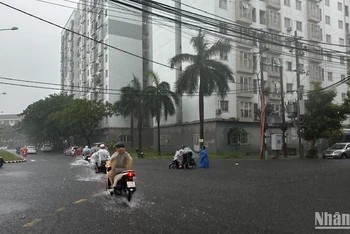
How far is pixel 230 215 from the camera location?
7.52 m

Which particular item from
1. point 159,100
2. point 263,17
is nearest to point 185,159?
point 159,100

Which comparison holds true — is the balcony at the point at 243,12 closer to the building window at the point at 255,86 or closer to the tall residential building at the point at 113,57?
the building window at the point at 255,86

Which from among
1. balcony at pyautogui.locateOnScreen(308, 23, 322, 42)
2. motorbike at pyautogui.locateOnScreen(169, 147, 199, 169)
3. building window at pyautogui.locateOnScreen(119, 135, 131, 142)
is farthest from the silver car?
building window at pyautogui.locateOnScreen(119, 135, 131, 142)

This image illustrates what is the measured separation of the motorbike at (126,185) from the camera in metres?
9.34

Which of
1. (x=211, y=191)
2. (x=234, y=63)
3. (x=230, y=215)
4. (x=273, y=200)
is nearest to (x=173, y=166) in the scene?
(x=211, y=191)

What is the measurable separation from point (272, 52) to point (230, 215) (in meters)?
40.9

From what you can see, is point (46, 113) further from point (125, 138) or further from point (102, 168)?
point (102, 168)

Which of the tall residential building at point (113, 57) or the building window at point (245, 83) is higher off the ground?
the tall residential building at point (113, 57)

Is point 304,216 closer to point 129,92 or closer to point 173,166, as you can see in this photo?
point 173,166

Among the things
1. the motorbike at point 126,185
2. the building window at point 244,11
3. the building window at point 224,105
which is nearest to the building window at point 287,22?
the building window at point 244,11

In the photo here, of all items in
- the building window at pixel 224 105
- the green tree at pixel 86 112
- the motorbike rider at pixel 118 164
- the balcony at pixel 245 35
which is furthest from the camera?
the green tree at pixel 86 112

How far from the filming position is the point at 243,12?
45031 mm

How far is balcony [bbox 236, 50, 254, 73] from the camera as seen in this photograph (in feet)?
144

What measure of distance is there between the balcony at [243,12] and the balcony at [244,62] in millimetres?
3845
